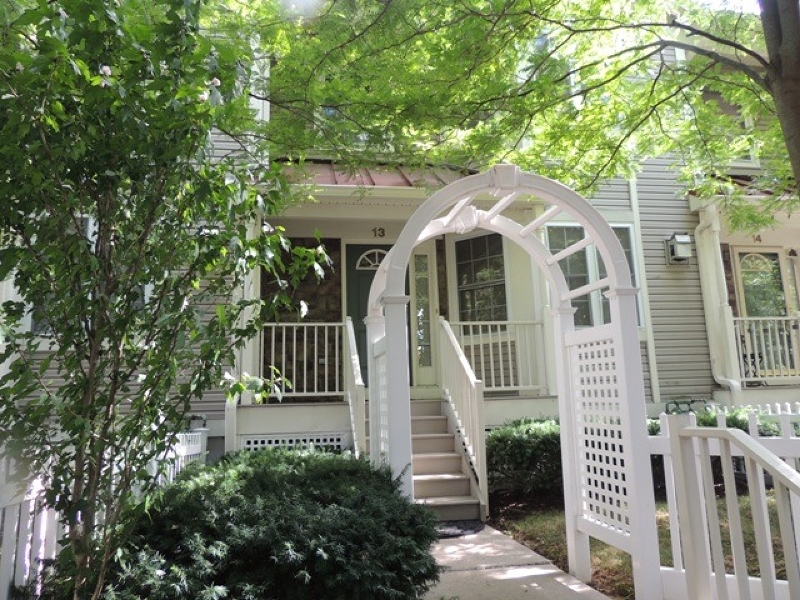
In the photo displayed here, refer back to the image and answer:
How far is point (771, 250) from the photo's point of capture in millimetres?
10734

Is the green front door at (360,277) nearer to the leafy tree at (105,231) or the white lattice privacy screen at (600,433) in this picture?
the white lattice privacy screen at (600,433)

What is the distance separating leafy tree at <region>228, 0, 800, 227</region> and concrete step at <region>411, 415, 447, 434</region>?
3268 mm

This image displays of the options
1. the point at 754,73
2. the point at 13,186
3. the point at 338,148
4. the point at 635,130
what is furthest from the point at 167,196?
the point at 635,130

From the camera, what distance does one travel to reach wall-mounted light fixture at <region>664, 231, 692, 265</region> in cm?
944

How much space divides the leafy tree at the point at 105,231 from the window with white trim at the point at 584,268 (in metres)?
7.66

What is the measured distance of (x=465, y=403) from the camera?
21.8 feet

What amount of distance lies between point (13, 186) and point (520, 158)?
5.15 metres

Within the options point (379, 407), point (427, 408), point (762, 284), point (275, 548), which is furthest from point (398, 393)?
point (762, 284)

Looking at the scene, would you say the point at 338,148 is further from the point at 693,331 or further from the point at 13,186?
the point at 693,331

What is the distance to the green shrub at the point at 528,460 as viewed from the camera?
6.63 meters

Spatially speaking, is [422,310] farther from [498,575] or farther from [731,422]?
[498,575]

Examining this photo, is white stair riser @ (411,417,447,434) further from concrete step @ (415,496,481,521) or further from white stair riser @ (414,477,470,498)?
concrete step @ (415,496,481,521)

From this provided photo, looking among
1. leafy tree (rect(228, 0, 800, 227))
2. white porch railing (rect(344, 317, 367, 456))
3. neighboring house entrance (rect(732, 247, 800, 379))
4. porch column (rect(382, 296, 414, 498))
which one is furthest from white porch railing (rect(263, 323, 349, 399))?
neighboring house entrance (rect(732, 247, 800, 379))

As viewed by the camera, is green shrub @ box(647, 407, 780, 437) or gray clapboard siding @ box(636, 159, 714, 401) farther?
gray clapboard siding @ box(636, 159, 714, 401)
